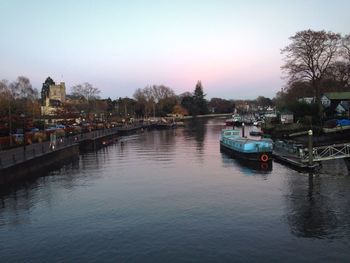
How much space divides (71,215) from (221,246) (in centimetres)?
1117

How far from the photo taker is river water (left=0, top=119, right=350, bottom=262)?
20156 mm

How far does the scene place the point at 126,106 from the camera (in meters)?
194

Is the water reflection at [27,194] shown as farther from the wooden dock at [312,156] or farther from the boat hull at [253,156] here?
the wooden dock at [312,156]

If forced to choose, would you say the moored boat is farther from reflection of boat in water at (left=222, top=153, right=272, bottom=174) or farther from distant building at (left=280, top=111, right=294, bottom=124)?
distant building at (left=280, top=111, right=294, bottom=124)

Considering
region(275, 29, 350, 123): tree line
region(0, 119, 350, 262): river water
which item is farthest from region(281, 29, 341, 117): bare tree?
region(0, 119, 350, 262): river water

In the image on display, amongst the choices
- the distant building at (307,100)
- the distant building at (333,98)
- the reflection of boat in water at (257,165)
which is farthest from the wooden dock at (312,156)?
the distant building at (333,98)

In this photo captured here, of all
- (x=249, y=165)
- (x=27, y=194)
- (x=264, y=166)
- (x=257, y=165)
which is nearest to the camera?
(x=27, y=194)

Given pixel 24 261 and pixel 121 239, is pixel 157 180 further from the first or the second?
pixel 24 261

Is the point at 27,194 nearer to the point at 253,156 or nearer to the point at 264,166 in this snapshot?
the point at 264,166

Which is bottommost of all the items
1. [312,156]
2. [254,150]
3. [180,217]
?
[180,217]

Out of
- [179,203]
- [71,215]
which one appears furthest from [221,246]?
[71,215]

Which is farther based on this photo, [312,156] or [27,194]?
[312,156]

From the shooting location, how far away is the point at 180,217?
85.1ft

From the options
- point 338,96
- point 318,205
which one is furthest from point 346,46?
point 318,205
